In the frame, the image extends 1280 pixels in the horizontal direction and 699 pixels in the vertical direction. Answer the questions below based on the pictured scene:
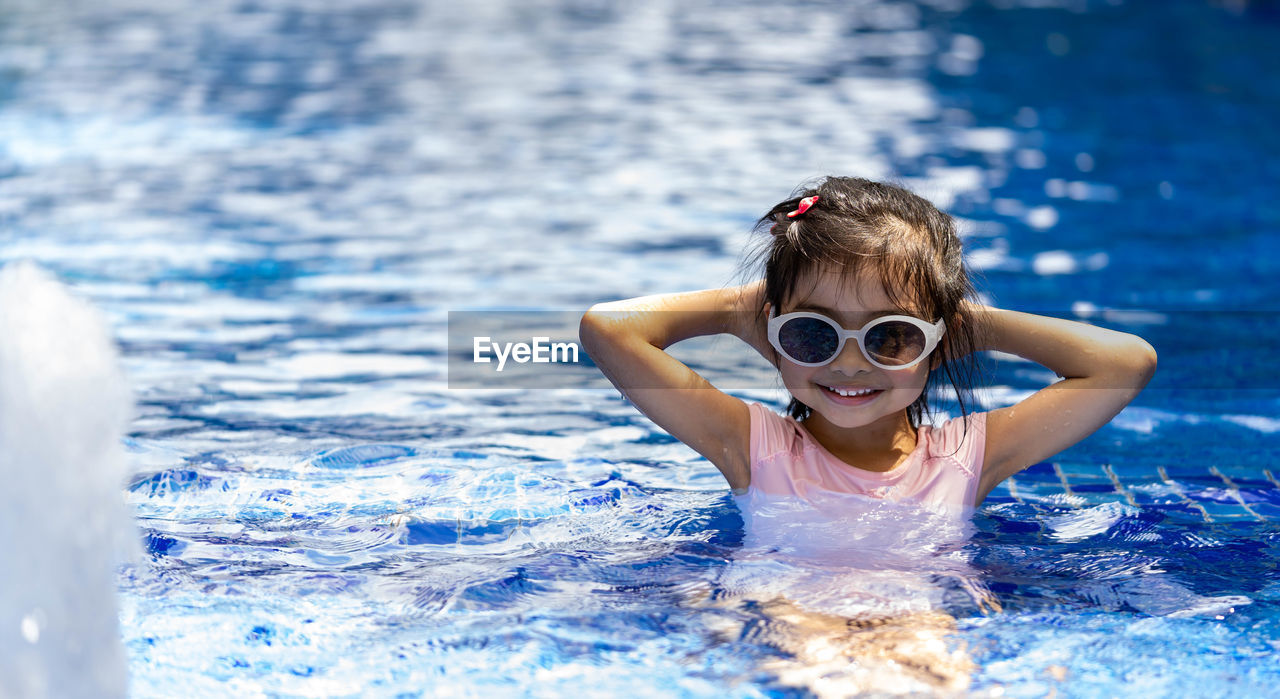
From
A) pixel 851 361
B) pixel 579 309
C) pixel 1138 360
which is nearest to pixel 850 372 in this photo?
pixel 851 361

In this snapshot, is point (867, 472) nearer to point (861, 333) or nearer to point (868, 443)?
point (868, 443)

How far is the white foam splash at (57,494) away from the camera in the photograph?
2223 millimetres

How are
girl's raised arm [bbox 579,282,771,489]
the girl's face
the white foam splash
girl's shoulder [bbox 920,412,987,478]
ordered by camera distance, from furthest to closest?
girl's shoulder [bbox 920,412,987,478] < girl's raised arm [bbox 579,282,771,489] < the girl's face < the white foam splash

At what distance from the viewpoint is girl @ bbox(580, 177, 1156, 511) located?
2986 mm

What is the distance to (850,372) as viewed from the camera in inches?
117

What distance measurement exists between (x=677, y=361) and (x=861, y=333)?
1.41ft

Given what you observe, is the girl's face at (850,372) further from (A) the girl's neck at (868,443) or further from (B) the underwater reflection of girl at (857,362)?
(A) the girl's neck at (868,443)

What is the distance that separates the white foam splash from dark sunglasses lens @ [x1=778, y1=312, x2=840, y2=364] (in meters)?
1.30

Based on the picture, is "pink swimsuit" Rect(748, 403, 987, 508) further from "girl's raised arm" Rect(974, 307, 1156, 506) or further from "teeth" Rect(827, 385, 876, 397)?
"teeth" Rect(827, 385, 876, 397)

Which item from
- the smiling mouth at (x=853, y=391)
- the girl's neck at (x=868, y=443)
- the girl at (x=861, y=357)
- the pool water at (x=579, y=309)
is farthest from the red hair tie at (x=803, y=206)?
the pool water at (x=579, y=309)

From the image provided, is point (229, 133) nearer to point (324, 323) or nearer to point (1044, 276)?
point (324, 323)

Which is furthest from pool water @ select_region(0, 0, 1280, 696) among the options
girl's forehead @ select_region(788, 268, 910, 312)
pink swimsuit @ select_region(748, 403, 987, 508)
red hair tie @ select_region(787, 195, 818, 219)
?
red hair tie @ select_region(787, 195, 818, 219)

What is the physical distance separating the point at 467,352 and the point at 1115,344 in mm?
3105

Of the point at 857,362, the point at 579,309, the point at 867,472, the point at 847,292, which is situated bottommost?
the point at 579,309
